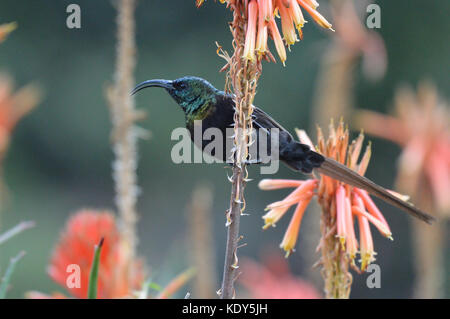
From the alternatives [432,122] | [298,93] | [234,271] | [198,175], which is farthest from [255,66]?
[198,175]

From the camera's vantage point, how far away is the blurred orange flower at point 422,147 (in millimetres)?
2359

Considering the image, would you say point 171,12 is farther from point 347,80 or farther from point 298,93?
point 347,80

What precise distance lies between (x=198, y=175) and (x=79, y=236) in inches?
231

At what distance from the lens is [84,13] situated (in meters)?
6.47

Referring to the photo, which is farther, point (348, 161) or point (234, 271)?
point (348, 161)

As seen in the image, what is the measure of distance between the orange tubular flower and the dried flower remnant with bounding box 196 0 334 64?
0.23m

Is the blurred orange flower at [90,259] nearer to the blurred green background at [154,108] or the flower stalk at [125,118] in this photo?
the flower stalk at [125,118]

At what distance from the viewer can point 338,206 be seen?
1.19 metres

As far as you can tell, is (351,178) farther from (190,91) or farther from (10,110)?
(10,110)

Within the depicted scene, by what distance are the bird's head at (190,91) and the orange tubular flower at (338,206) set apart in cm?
22

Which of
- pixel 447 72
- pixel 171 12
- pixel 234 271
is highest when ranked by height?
pixel 171 12

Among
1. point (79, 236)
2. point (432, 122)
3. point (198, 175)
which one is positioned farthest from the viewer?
point (198, 175)

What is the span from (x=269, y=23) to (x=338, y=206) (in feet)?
1.26

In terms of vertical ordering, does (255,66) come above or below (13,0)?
below
